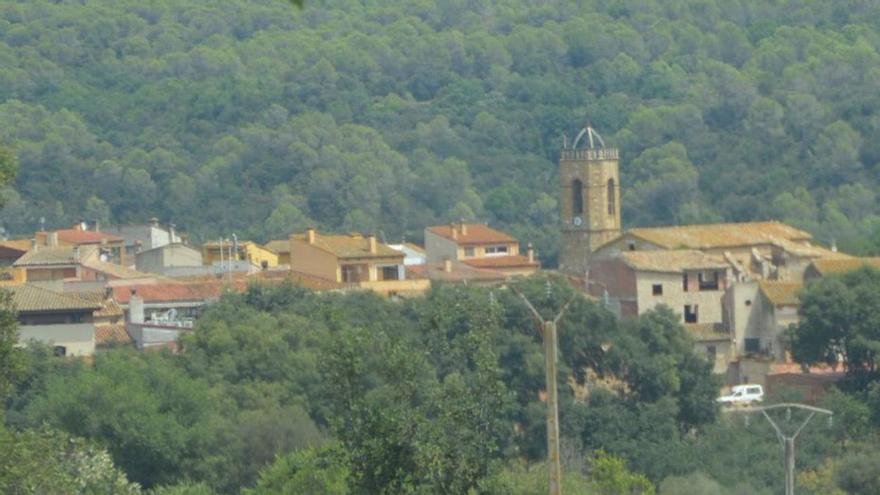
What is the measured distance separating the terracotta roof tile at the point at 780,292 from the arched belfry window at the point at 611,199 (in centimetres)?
1539

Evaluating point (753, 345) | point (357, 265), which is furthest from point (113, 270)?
point (753, 345)

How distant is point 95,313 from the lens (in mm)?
49750

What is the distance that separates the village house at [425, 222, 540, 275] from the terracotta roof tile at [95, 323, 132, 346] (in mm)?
14174

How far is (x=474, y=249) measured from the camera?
6631 centimetres

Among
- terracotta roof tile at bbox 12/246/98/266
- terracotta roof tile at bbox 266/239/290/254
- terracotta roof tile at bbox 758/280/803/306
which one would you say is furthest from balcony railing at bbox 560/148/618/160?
terracotta roof tile at bbox 758/280/803/306

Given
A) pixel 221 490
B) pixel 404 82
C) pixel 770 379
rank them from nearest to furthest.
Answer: pixel 221 490
pixel 770 379
pixel 404 82

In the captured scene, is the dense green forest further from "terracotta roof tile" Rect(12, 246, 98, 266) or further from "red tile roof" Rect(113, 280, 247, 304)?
"terracotta roof tile" Rect(12, 246, 98, 266)

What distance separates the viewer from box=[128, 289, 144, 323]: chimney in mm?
52031

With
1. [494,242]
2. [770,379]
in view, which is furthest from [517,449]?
[494,242]

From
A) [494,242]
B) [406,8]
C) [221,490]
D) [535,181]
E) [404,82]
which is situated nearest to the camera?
[221,490]

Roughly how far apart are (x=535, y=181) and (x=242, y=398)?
54191 millimetres

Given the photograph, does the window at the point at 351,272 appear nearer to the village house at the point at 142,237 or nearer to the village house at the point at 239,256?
the village house at the point at 239,256

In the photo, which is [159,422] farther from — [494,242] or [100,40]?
[100,40]

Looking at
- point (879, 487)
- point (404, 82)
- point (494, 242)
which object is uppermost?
point (404, 82)
